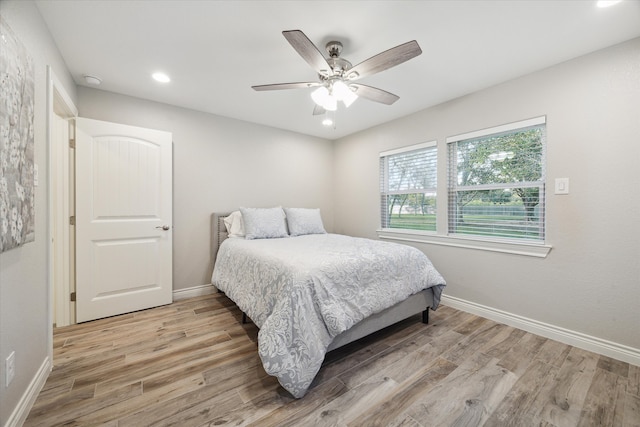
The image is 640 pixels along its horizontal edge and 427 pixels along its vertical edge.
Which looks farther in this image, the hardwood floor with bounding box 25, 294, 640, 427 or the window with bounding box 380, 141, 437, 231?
the window with bounding box 380, 141, 437, 231

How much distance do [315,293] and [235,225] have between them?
193 cm

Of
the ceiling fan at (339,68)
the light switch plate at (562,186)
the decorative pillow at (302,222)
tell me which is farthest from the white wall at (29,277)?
the light switch plate at (562,186)

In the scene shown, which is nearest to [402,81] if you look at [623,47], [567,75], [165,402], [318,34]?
[318,34]

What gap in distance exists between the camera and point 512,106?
8.13 ft

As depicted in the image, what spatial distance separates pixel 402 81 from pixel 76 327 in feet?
12.7

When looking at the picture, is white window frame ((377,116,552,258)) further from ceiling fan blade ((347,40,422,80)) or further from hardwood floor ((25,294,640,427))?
ceiling fan blade ((347,40,422,80))

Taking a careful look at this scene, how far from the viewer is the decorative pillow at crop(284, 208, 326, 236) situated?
3453 millimetres

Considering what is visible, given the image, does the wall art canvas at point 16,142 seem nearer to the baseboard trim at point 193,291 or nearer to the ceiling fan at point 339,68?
the ceiling fan at point 339,68

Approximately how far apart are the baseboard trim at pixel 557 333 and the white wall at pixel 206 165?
274 cm

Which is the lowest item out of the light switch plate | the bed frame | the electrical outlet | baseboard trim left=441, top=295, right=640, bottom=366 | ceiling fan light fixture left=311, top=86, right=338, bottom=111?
baseboard trim left=441, top=295, right=640, bottom=366

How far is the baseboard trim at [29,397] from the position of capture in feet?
4.16

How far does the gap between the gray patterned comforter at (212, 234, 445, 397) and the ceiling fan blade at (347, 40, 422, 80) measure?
1.39 metres

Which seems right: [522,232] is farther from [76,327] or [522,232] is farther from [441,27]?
[76,327]

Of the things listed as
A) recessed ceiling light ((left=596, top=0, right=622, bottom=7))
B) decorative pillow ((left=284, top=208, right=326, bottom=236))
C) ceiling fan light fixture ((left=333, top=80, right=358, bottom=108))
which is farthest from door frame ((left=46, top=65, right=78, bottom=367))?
recessed ceiling light ((left=596, top=0, right=622, bottom=7))
